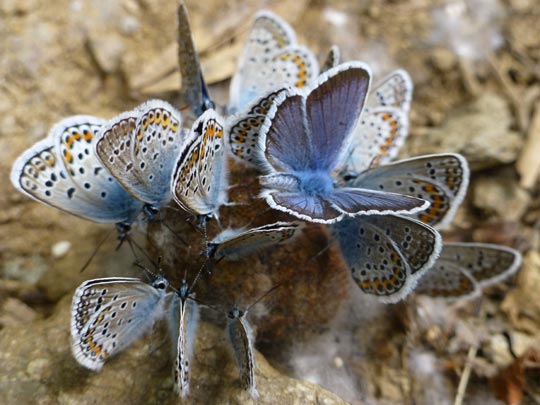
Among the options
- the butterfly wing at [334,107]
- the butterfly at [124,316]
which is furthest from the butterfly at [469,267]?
the butterfly at [124,316]

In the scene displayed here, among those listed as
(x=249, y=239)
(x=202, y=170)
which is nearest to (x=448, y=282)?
(x=249, y=239)

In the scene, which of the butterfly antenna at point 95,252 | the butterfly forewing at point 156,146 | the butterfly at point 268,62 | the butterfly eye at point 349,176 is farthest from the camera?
the butterfly at point 268,62

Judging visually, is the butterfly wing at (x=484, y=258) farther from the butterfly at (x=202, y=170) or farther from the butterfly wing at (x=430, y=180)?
the butterfly at (x=202, y=170)

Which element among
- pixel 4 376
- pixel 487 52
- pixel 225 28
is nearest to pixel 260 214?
pixel 4 376

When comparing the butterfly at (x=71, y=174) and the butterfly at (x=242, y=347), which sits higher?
the butterfly at (x=71, y=174)

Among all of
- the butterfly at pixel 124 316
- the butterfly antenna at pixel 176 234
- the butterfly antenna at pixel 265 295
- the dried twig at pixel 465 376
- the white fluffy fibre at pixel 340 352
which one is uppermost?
the butterfly antenna at pixel 176 234

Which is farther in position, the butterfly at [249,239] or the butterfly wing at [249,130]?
the butterfly wing at [249,130]

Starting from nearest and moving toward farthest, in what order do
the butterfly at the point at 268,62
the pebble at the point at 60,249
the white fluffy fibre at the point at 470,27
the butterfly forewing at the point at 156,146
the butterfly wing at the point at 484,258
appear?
the butterfly forewing at the point at 156,146 < the butterfly wing at the point at 484,258 < the butterfly at the point at 268,62 < the pebble at the point at 60,249 < the white fluffy fibre at the point at 470,27
